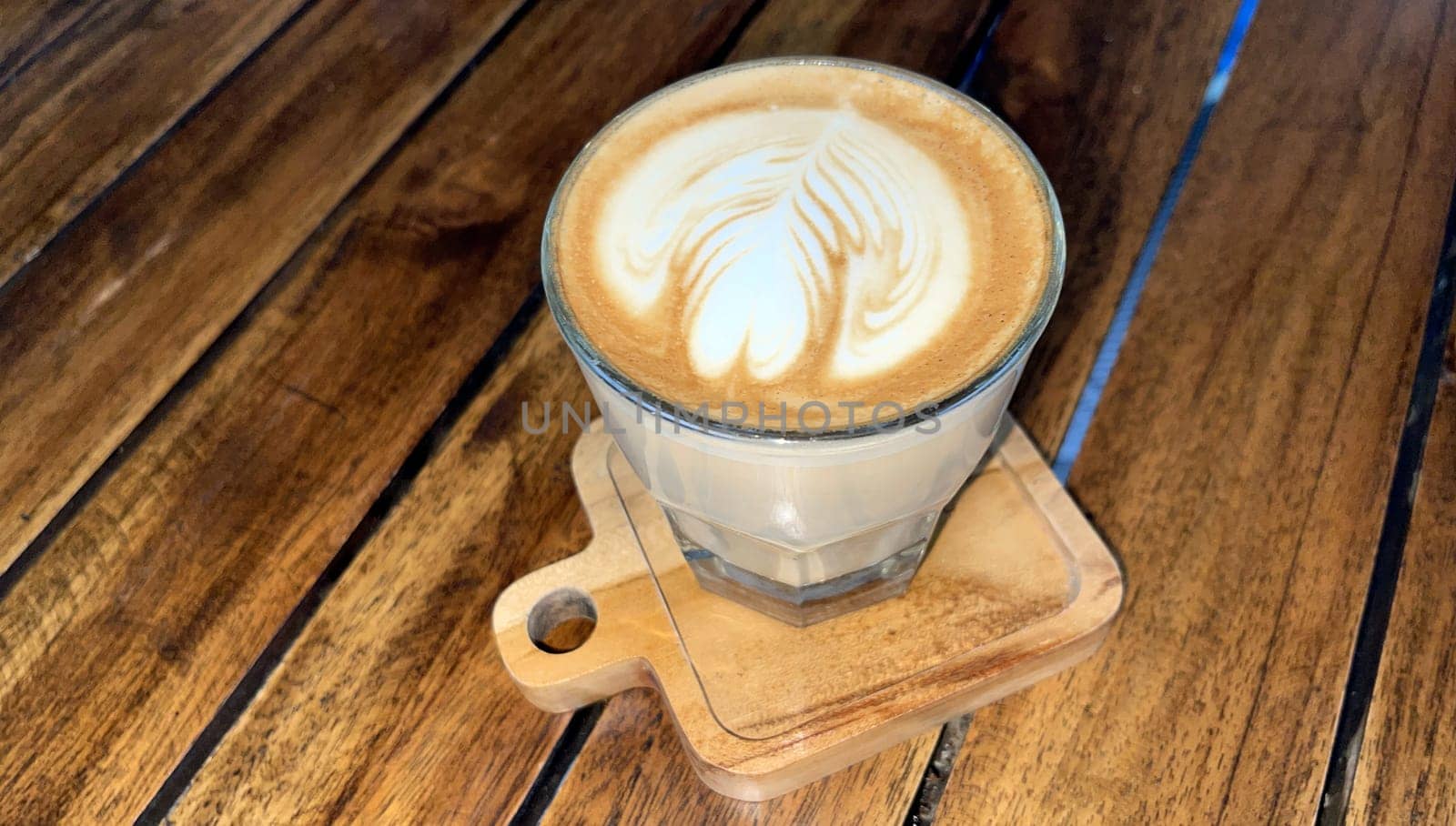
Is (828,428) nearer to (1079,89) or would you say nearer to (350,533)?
(350,533)

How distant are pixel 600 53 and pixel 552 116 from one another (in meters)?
0.08

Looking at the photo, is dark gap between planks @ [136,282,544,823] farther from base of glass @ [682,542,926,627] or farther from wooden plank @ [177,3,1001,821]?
base of glass @ [682,542,926,627]

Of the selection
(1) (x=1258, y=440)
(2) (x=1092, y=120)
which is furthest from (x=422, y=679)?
(2) (x=1092, y=120)

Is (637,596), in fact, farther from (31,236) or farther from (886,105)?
(31,236)

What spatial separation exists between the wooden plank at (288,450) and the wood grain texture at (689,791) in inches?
1.9

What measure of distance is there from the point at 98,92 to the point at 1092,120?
788mm

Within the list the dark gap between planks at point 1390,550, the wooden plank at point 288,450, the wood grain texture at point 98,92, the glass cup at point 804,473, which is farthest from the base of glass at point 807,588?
the wood grain texture at point 98,92

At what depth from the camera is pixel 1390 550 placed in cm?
62

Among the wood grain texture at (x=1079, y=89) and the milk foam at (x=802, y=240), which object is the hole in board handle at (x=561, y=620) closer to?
the wood grain texture at (x=1079, y=89)

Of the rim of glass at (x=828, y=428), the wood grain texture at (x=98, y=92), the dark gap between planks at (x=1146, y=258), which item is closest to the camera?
the rim of glass at (x=828, y=428)

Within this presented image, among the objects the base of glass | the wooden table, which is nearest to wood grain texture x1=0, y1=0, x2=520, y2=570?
the wooden table

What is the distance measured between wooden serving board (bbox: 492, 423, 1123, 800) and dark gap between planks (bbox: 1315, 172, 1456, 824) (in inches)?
5.2

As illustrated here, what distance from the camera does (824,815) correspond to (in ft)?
1.85

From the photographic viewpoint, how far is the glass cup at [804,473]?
1.47ft
